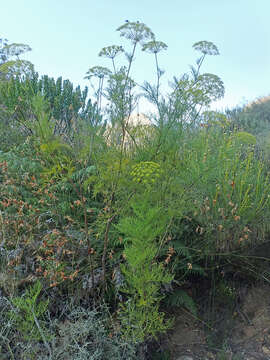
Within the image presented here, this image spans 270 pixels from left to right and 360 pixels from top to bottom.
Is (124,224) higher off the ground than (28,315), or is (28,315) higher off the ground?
(124,224)

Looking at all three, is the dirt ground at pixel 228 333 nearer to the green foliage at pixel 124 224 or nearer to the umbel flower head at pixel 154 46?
the green foliage at pixel 124 224

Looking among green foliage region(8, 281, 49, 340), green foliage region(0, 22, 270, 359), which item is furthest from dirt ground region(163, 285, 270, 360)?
green foliage region(8, 281, 49, 340)

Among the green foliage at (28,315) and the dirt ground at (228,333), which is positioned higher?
the green foliage at (28,315)

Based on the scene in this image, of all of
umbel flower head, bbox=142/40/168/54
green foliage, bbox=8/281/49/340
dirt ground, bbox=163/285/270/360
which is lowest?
dirt ground, bbox=163/285/270/360

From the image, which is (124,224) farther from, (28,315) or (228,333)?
(228,333)

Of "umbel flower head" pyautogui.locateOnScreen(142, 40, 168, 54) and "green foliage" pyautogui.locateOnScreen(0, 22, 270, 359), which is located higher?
"umbel flower head" pyautogui.locateOnScreen(142, 40, 168, 54)

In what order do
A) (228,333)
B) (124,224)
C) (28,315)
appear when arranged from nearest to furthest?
(124,224) < (28,315) < (228,333)

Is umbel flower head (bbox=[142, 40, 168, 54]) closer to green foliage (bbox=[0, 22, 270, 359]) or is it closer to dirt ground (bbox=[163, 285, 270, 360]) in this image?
green foliage (bbox=[0, 22, 270, 359])

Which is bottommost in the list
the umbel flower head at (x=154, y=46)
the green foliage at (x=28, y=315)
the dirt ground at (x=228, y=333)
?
the dirt ground at (x=228, y=333)

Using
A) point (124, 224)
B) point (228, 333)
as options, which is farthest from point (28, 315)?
point (228, 333)

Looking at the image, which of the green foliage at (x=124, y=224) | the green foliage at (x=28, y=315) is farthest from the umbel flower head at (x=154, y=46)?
the green foliage at (x=28, y=315)

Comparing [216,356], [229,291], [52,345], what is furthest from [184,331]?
[52,345]

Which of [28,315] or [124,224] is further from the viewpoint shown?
[28,315]

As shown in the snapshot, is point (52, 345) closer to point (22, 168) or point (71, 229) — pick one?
point (71, 229)
